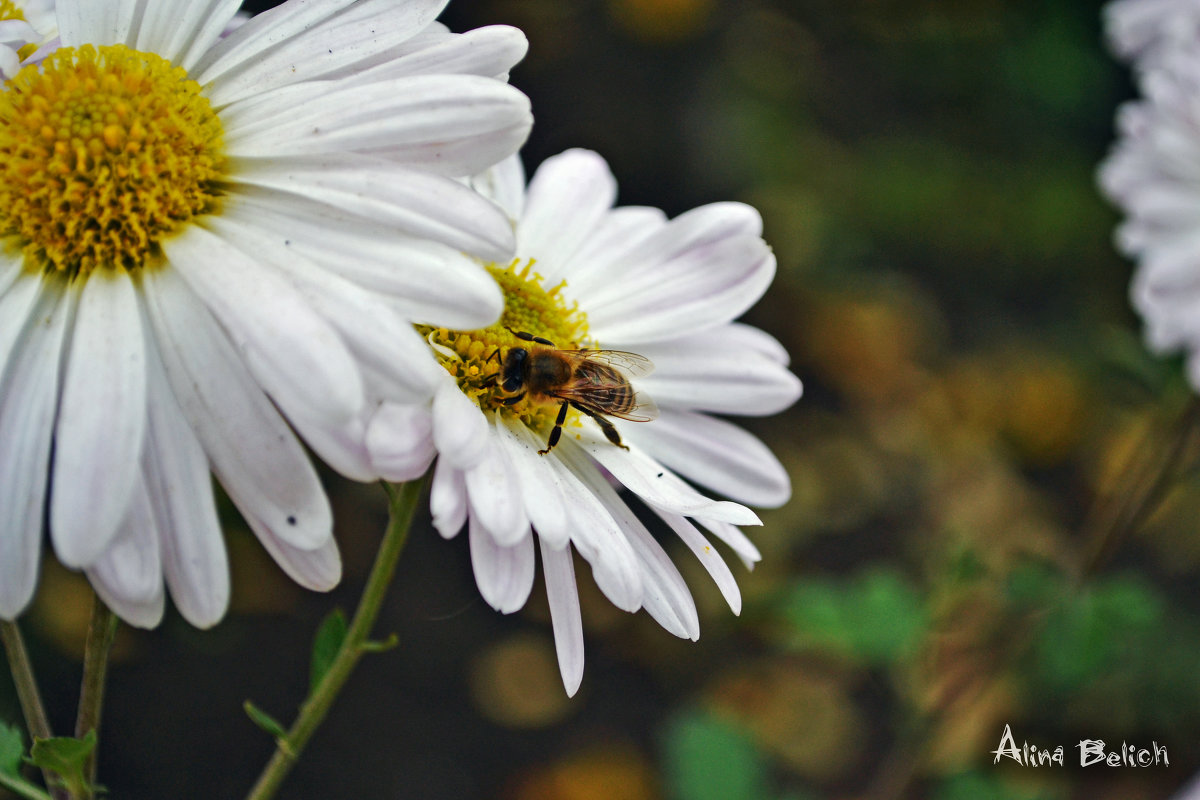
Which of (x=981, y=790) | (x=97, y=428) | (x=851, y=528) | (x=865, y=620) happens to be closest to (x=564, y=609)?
(x=97, y=428)

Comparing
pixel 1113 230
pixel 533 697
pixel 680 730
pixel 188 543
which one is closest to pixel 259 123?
pixel 188 543

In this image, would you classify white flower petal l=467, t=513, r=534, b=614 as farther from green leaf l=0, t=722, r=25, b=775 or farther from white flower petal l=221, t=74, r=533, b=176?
green leaf l=0, t=722, r=25, b=775

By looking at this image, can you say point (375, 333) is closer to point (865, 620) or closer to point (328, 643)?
point (328, 643)

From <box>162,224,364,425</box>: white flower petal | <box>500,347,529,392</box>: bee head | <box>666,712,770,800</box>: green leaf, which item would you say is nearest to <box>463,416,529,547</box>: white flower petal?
<box>162,224,364,425</box>: white flower petal

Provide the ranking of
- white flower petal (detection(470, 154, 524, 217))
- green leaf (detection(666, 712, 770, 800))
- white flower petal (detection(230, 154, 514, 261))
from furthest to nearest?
green leaf (detection(666, 712, 770, 800)) < white flower petal (detection(470, 154, 524, 217)) < white flower petal (detection(230, 154, 514, 261))

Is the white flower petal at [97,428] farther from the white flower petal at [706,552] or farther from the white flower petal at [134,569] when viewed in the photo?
the white flower petal at [706,552]
